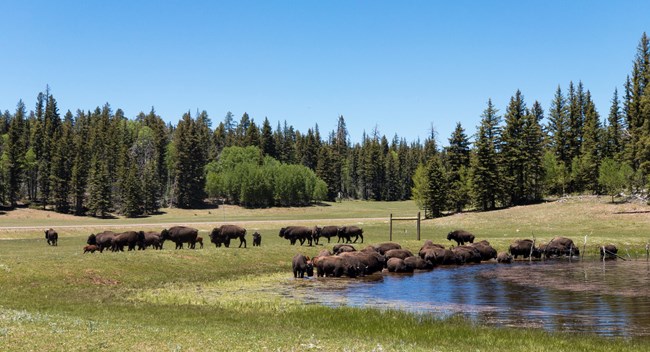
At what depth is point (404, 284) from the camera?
97.0 ft

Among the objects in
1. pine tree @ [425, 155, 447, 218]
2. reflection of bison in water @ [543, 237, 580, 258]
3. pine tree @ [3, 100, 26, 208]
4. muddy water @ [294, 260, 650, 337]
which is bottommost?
muddy water @ [294, 260, 650, 337]

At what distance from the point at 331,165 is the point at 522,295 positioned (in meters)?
143

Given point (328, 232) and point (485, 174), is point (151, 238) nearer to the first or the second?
point (328, 232)

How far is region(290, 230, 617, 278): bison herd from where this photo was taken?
32.3m

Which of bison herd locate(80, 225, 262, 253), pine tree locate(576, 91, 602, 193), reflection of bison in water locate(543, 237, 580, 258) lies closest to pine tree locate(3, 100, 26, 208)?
bison herd locate(80, 225, 262, 253)

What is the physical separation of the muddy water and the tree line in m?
49.8

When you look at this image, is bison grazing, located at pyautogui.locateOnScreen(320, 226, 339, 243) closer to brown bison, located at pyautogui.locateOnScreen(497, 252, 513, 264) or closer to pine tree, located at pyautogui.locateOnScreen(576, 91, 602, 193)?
brown bison, located at pyautogui.locateOnScreen(497, 252, 513, 264)

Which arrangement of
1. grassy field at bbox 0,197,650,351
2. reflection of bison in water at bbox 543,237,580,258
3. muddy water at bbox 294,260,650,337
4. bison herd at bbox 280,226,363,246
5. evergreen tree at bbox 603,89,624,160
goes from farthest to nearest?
evergreen tree at bbox 603,89,624,160 < bison herd at bbox 280,226,363,246 < reflection of bison in water at bbox 543,237,580,258 < muddy water at bbox 294,260,650,337 < grassy field at bbox 0,197,650,351

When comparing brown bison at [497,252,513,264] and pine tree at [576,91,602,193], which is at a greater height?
pine tree at [576,91,602,193]

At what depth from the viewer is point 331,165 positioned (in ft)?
549

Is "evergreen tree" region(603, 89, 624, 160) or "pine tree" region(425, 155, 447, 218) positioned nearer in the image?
"pine tree" region(425, 155, 447, 218)

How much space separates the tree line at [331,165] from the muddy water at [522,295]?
4982 centimetres

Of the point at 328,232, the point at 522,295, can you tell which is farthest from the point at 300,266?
the point at 328,232

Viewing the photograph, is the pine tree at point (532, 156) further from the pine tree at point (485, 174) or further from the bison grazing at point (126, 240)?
the bison grazing at point (126, 240)
